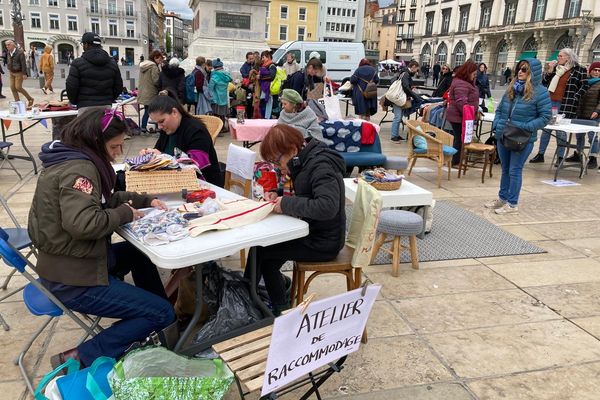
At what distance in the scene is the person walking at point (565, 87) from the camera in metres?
7.98

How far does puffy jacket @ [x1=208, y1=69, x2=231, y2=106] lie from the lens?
10141 mm

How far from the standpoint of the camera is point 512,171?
562cm

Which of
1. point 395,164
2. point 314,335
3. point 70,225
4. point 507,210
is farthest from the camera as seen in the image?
point 395,164

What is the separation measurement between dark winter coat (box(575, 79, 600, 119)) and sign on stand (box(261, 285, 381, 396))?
8.00 m

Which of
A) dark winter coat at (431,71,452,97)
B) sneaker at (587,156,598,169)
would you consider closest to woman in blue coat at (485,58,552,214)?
sneaker at (587,156,598,169)

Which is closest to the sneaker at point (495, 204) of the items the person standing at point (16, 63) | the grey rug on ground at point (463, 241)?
the grey rug on ground at point (463, 241)

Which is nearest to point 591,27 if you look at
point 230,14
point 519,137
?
point 230,14

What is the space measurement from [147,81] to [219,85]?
1.49 meters

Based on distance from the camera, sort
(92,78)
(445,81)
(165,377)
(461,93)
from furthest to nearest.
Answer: (445,81), (461,93), (92,78), (165,377)

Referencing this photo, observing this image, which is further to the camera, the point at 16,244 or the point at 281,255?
the point at 16,244

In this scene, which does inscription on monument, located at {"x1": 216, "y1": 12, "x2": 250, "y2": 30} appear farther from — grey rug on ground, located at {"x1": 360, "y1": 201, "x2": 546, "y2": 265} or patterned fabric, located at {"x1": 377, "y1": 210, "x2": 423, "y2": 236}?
patterned fabric, located at {"x1": 377, "y1": 210, "x2": 423, "y2": 236}

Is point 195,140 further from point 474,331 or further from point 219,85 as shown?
point 219,85

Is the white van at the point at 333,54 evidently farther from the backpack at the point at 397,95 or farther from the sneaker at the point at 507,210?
the sneaker at the point at 507,210

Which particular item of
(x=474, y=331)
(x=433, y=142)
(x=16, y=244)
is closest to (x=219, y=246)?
(x=16, y=244)
